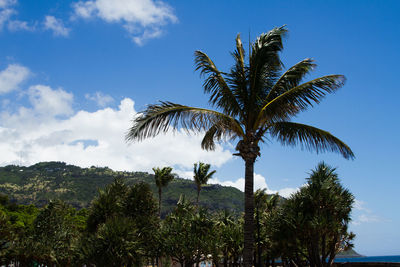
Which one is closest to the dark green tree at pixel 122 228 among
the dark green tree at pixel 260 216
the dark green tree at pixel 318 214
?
the dark green tree at pixel 260 216

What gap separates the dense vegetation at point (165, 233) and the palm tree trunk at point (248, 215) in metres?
13.6

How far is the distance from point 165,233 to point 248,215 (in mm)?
19508

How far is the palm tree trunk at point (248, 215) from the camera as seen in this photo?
11297 millimetres

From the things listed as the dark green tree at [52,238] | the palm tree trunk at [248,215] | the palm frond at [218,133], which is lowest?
the dark green tree at [52,238]

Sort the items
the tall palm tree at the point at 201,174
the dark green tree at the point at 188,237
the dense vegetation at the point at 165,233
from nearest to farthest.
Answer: the dense vegetation at the point at 165,233 → the dark green tree at the point at 188,237 → the tall palm tree at the point at 201,174

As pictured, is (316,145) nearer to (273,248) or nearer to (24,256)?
(273,248)

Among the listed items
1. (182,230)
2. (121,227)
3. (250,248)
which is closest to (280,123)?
(250,248)

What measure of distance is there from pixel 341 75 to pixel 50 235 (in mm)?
30277

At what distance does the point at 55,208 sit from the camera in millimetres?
33969

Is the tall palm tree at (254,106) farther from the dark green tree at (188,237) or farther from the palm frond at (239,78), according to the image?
the dark green tree at (188,237)

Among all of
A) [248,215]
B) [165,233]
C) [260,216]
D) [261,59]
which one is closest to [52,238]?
[165,233]

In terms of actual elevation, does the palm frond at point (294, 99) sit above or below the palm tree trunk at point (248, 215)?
above

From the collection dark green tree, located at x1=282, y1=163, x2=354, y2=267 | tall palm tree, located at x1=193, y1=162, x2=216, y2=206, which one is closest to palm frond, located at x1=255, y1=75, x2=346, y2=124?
dark green tree, located at x1=282, y1=163, x2=354, y2=267

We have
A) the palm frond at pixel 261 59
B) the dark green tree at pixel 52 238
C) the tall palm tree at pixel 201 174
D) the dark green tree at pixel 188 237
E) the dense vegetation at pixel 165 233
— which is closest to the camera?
the palm frond at pixel 261 59
